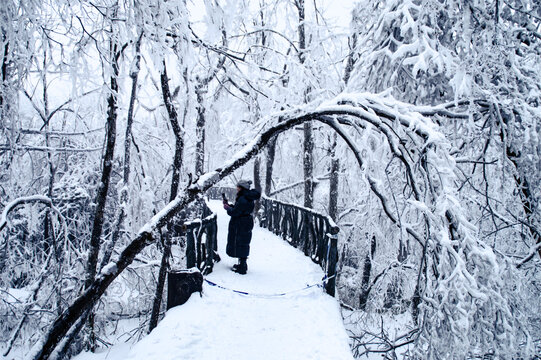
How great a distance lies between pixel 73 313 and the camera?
380cm

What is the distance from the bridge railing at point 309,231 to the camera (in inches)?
247

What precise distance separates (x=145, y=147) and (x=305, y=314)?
598 centimetres

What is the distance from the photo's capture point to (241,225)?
687 centimetres

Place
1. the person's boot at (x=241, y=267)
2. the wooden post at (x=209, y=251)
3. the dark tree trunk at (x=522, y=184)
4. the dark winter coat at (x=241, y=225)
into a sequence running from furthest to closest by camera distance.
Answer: the person's boot at (x=241, y=267)
the dark winter coat at (x=241, y=225)
the wooden post at (x=209, y=251)
the dark tree trunk at (x=522, y=184)

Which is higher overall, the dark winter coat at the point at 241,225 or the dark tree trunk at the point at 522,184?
the dark tree trunk at the point at 522,184

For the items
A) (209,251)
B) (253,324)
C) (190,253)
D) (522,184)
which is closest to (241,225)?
(209,251)

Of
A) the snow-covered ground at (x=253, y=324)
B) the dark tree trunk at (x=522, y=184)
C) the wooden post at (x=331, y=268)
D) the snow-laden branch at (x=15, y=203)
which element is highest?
the dark tree trunk at (x=522, y=184)

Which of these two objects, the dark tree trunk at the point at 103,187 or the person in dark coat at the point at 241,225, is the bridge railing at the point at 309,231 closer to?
the person in dark coat at the point at 241,225

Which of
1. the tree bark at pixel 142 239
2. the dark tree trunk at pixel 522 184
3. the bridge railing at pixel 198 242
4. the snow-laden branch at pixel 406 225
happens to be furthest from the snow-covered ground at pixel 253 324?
the dark tree trunk at pixel 522 184

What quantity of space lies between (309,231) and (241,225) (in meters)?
2.62

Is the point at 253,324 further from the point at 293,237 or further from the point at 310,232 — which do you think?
the point at 293,237

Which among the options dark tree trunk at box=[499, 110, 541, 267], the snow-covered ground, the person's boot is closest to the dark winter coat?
the person's boot

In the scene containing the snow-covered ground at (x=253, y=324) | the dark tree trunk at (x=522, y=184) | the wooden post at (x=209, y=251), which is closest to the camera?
the snow-covered ground at (x=253, y=324)

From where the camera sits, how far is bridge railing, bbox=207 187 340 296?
247 inches
